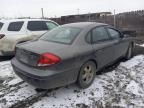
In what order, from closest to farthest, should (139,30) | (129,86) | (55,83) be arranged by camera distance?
(55,83)
(129,86)
(139,30)

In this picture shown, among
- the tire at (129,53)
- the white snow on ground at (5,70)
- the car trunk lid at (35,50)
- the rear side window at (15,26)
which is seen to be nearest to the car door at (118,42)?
the tire at (129,53)

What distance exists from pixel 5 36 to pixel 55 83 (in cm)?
377

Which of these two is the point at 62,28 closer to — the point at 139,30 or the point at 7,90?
the point at 7,90

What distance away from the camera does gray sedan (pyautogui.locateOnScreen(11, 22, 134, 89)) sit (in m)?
3.76

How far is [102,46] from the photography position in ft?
16.1

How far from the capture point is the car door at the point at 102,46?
4746mm

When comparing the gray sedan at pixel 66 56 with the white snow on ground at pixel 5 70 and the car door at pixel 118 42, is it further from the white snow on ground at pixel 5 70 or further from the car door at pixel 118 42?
the white snow on ground at pixel 5 70

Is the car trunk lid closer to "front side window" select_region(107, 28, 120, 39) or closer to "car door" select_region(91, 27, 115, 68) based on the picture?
"car door" select_region(91, 27, 115, 68)

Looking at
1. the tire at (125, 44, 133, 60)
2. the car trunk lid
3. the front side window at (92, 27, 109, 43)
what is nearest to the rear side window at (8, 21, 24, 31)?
the car trunk lid

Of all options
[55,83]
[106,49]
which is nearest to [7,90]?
[55,83]

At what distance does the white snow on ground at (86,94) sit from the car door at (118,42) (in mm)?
752

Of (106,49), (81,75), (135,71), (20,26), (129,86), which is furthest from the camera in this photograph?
(20,26)

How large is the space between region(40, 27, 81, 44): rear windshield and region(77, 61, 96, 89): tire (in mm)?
708

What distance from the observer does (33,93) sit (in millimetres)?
4367
